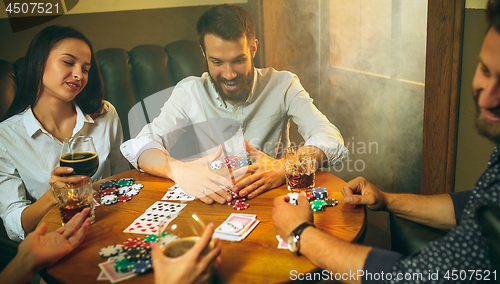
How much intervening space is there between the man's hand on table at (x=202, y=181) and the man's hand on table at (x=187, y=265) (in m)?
0.47

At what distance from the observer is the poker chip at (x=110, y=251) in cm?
89

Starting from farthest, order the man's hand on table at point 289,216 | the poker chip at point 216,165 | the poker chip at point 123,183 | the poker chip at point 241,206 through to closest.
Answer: the poker chip at point 216,165 < the poker chip at point 123,183 < the poker chip at point 241,206 < the man's hand on table at point 289,216

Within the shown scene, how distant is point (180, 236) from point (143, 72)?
1.57 meters

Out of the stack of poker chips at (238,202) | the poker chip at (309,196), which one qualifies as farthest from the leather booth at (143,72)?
the poker chip at (309,196)

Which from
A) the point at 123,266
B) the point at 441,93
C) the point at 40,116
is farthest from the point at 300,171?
the point at 40,116

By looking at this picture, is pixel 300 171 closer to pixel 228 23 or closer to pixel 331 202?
pixel 331 202

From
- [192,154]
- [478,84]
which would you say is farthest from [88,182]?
[478,84]

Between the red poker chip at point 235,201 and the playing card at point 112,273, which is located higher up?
the playing card at point 112,273

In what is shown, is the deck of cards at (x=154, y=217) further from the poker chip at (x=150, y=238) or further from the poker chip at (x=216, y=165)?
the poker chip at (x=216, y=165)

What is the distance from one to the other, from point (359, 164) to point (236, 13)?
1210 mm

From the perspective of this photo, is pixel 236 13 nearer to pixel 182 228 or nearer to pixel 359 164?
pixel 359 164

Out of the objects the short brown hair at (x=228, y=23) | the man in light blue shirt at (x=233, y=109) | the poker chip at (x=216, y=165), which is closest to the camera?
the poker chip at (x=216, y=165)

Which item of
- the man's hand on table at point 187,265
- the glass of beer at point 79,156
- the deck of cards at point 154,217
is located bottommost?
the deck of cards at point 154,217

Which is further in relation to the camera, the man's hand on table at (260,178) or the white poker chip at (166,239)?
the man's hand on table at (260,178)
